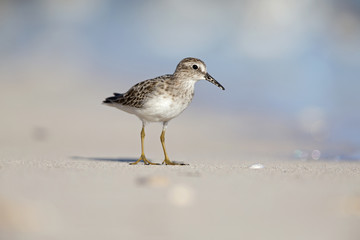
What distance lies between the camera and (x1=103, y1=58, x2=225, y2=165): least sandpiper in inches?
304

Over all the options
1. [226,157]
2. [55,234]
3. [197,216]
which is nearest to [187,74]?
[226,157]

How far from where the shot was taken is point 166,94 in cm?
773

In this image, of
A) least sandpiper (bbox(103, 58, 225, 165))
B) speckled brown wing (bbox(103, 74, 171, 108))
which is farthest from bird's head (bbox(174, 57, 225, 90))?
speckled brown wing (bbox(103, 74, 171, 108))

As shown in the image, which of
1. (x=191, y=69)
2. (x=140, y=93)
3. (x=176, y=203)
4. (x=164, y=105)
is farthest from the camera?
(x=191, y=69)

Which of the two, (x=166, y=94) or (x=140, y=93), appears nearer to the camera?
(x=166, y=94)

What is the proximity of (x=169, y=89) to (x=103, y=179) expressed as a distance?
8.08ft

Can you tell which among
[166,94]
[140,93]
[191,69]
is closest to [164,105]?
[166,94]

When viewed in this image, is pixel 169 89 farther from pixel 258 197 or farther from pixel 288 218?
pixel 288 218

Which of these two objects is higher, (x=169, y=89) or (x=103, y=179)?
(x=169, y=89)

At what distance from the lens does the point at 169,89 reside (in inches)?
306

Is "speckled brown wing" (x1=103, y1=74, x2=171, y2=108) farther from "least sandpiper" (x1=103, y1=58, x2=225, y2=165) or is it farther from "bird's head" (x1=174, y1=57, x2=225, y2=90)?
"bird's head" (x1=174, y1=57, x2=225, y2=90)

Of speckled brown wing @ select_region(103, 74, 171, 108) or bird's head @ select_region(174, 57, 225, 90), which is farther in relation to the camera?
bird's head @ select_region(174, 57, 225, 90)

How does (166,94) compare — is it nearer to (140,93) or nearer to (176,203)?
(140,93)

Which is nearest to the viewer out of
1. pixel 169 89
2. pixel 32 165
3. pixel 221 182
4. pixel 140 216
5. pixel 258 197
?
pixel 140 216
